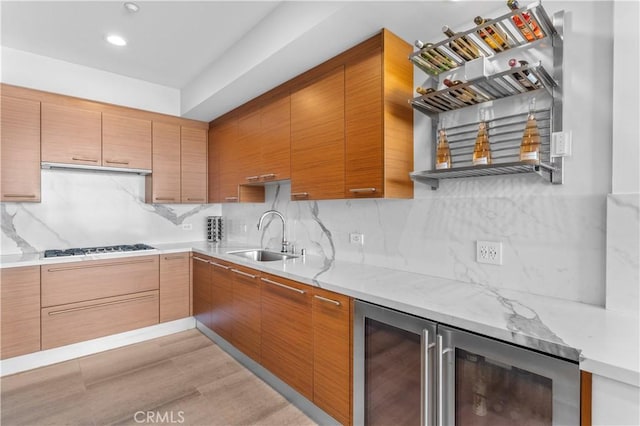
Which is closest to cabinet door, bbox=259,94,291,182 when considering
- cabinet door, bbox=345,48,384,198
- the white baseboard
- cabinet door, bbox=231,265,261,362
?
cabinet door, bbox=345,48,384,198

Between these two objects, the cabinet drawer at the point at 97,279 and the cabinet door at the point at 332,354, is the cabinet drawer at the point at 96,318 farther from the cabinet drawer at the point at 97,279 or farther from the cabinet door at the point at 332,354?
the cabinet door at the point at 332,354

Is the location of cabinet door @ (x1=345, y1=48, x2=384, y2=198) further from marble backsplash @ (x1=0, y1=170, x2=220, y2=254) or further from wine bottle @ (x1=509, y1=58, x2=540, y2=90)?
marble backsplash @ (x1=0, y1=170, x2=220, y2=254)

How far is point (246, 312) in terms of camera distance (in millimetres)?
2551

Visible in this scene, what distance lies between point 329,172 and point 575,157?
1.34 m

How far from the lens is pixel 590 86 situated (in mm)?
1412

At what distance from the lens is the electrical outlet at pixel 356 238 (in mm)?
2385

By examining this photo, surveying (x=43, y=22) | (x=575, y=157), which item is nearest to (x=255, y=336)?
(x=575, y=157)

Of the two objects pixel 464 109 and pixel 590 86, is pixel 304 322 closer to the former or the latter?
pixel 464 109

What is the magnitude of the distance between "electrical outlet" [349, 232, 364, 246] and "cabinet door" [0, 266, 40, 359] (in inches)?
101

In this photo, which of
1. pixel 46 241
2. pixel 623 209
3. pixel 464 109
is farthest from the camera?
pixel 46 241

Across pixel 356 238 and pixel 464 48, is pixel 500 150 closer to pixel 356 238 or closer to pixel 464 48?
pixel 464 48

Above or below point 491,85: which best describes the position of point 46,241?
below

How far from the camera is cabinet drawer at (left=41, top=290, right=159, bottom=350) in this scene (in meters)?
2.72

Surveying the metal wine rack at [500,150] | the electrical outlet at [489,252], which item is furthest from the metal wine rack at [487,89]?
the electrical outlet at [489,252]
